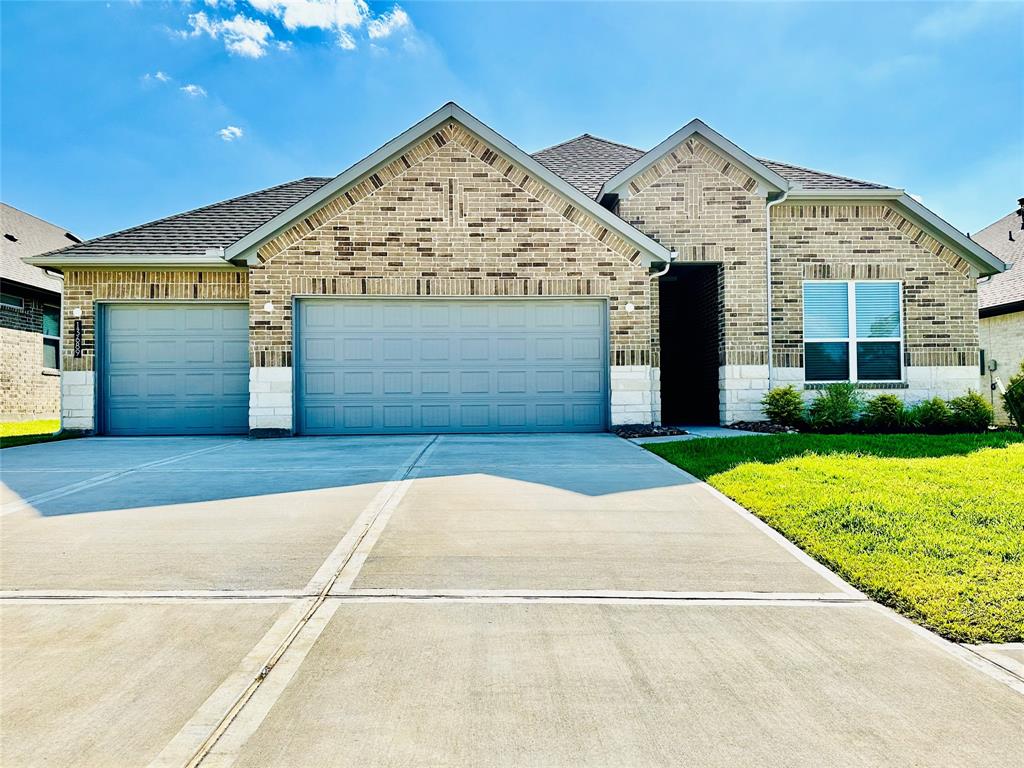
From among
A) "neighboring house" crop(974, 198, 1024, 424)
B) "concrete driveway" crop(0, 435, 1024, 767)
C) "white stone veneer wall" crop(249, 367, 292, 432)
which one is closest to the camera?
"concrete driveway" crop(0, 435, 1024, 767)

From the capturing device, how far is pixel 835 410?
12.3 metres

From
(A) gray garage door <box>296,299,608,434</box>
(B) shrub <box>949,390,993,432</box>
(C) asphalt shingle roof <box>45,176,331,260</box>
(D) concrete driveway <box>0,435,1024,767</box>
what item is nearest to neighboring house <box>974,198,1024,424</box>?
(B) shrub <box>949,390,993,432</box>

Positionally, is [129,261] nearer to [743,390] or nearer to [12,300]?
[12,300]

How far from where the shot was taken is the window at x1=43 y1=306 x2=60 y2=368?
67.6ft

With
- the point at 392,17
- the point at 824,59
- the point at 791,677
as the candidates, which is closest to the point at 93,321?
the point at 392,17

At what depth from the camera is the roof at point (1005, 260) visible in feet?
58.3

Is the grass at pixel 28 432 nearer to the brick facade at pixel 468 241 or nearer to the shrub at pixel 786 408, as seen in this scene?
the brick facade at pixel 468 241

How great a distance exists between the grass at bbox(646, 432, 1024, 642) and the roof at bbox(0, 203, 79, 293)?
19456 mm

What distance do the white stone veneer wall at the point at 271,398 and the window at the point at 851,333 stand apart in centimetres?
1111

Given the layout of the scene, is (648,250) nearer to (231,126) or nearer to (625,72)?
(625,72)

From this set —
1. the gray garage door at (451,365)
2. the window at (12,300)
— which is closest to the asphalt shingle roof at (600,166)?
the gray garage door at (451,365)

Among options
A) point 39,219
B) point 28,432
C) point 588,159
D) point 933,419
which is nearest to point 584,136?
point 588,159

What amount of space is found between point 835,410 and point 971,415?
3.05 metres

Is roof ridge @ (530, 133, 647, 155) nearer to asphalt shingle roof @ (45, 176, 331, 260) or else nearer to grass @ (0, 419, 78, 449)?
asphalt shingle roof @ (45, 176, 331, 260)
